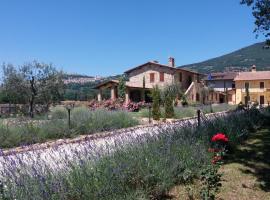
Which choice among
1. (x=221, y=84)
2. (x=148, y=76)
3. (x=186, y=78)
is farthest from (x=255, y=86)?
(x=148, y=76)

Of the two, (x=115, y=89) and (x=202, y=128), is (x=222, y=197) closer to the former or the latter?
(x=202, y=128)

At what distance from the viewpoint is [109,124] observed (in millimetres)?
16547

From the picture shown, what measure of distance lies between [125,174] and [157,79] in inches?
1760

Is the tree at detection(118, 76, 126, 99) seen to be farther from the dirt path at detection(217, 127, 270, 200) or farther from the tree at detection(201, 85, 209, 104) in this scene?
the dirt path at detection(217, 127, 270, 200)

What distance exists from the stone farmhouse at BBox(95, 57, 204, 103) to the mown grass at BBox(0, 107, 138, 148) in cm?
2700

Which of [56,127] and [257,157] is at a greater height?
[56,127]

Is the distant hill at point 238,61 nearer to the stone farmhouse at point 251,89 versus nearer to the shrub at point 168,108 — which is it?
the stone farmhouse at point 251,89

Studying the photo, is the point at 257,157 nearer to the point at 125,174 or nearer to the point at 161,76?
the point at 125,174

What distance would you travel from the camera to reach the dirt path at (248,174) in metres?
5.16

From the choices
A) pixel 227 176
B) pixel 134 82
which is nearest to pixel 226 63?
pixel 134 82

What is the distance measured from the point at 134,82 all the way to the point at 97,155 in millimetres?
45700

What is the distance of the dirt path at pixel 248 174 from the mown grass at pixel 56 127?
726cm

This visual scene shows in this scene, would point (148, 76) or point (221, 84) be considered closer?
point (148, 76)

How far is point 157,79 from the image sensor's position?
4903 cm
